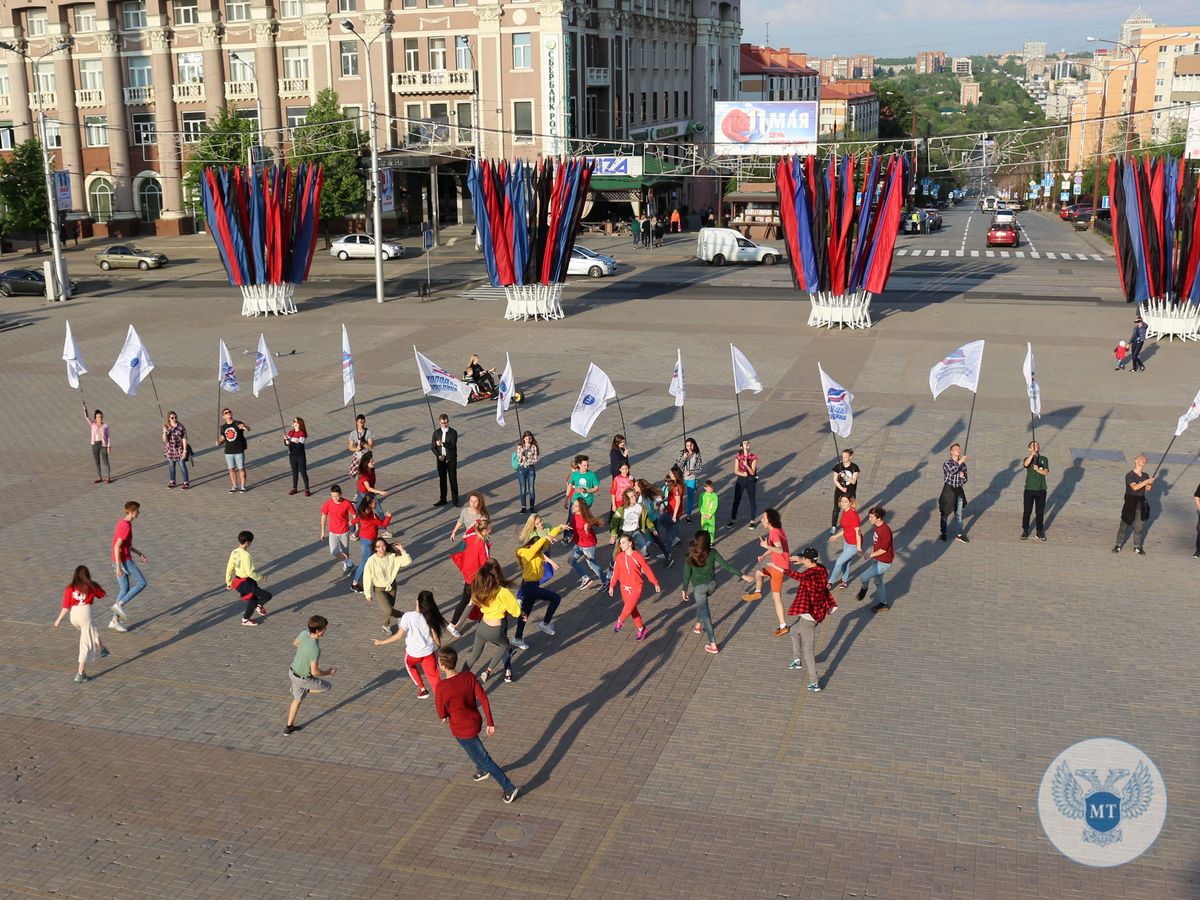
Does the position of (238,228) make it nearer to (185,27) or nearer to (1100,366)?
(1100,366)

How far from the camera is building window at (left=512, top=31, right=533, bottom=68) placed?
2344 inches

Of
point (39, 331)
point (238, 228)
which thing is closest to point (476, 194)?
point (238, 228)

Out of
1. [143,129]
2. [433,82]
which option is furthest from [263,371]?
[143,129]

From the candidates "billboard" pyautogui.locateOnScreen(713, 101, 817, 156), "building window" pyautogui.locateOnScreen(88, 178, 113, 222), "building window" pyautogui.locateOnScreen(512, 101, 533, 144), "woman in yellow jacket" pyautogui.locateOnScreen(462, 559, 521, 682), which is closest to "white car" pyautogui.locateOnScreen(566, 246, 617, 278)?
"billboard" pyautogui.locateOnScreen(713, 101, 817, 156)

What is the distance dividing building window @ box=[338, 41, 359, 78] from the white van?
23925 millimetres

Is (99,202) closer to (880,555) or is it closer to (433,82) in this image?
(433,82)

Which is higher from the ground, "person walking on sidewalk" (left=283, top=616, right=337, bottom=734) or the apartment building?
the apartment building

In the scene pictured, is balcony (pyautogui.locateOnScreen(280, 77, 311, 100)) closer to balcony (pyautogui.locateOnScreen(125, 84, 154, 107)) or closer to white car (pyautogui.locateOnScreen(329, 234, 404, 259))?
balcony (pyautogui.locateOnScreen(125, 84, 154, 107))

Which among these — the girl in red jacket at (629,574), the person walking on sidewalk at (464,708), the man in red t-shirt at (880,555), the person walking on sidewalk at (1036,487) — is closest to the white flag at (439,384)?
the girl in red jacket at (629,574)

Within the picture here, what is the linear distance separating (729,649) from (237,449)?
362 inches

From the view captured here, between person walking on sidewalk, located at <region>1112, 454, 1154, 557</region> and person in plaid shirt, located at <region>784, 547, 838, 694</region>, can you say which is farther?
person walking on sidewalk, located at <region>1112, 454, 1154, 557</region>

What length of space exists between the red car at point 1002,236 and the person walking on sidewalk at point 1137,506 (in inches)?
1715

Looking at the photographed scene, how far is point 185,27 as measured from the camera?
64.6 metres

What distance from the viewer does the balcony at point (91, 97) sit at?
217 feet
